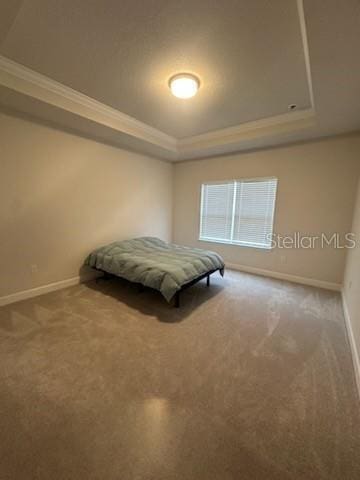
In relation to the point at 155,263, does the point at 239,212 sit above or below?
above

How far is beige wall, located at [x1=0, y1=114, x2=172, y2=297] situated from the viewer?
8.59 feet

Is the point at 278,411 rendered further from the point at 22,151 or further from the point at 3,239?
the point at 22,151

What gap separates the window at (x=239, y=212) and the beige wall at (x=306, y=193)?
15 centimetres

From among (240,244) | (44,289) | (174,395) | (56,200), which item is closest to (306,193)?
(240,244)

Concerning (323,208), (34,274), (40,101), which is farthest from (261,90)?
(34,274)

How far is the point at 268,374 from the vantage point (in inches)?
65.3

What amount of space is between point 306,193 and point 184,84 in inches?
103

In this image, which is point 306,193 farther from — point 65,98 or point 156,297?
point 65,98

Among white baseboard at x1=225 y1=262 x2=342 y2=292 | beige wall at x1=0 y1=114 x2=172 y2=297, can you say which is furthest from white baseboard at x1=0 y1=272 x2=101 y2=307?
white baseboard at x1=225 y1=262 x2=342 y2=292

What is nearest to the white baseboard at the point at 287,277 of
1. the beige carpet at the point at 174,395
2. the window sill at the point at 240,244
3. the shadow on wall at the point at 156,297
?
the window sill at the point at 240,244

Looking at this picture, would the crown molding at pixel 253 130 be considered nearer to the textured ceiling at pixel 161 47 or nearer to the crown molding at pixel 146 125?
the crown molding at pixel 146 125

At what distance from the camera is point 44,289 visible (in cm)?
301

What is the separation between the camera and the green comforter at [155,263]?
2.53 metres

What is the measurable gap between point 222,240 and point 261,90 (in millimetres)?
2811
